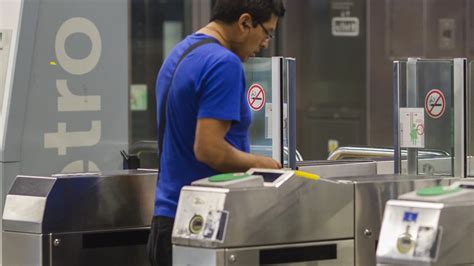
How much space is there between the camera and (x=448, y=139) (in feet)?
14.9

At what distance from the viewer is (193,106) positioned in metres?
3.71

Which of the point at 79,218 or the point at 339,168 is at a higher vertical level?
the point at 339,168

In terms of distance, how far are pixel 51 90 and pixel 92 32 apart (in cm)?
33

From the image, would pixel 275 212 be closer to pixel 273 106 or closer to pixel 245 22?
pixel 245 22

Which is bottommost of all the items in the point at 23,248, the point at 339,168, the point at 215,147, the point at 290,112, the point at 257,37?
the point at 23,248

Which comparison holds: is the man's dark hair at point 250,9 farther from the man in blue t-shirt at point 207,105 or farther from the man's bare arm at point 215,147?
the man's bare arm at point 215,147

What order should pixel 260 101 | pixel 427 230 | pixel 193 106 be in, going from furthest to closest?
1. pixel 260 101
2. pixel 193 106
3. pixel 427 230

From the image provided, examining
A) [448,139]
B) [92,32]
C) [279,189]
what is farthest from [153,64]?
[279,189]

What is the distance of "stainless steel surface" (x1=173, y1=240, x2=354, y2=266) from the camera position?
348 centimetres

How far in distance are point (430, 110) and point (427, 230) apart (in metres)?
1.36

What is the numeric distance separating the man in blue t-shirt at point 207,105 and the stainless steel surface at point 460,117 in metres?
0.93

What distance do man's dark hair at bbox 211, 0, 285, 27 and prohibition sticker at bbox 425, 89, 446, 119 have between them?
0.95 meters

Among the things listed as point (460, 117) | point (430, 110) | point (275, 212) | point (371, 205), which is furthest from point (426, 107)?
point (275, 212)

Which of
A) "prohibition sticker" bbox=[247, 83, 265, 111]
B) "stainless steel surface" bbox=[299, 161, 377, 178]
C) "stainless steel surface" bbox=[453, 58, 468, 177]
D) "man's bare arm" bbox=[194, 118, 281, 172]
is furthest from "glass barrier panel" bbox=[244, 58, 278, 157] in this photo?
"man's bare arm" bbox=[194, 118, 281, 172]
